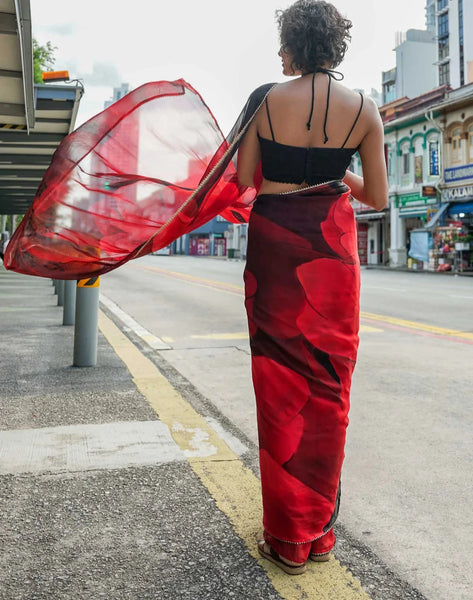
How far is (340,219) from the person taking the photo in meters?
2.46

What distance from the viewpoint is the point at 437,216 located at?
1348 inches

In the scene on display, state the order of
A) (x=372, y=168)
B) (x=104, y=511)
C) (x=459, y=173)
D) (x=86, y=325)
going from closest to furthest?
(x=372, y=168) < (x=104, y=511) < (x=86, y=325) < (x=459, y=173)

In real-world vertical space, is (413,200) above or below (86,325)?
above

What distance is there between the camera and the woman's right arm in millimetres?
2512

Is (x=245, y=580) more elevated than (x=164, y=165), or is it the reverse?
(x=164, y=165)

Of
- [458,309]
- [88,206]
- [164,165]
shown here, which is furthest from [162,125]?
[458,309]

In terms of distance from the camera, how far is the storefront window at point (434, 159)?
35291 millimetres

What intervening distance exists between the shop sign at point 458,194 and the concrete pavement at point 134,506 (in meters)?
30.8

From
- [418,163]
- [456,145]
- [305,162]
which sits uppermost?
[456,145]

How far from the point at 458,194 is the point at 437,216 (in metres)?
1.46

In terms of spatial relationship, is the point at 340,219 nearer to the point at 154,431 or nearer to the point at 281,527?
the point at 281,527

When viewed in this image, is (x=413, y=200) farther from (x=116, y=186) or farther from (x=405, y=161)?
(x=116, y=186)

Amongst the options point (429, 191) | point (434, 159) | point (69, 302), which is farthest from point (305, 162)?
point (434, 159)

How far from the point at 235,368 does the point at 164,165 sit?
3.79 metres
